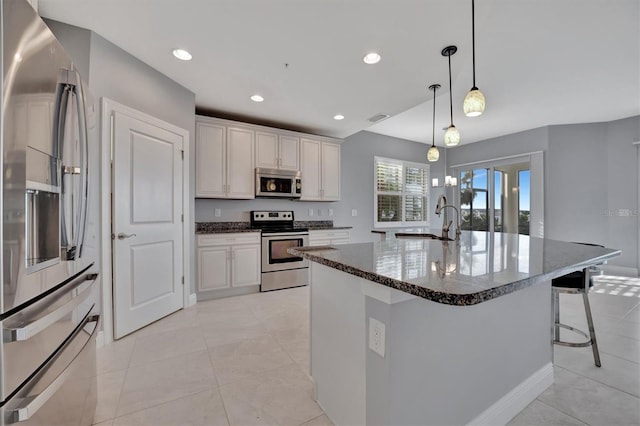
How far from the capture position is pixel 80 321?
1.17 metres

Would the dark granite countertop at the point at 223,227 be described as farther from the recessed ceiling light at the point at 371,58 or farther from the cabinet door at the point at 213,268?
the recessed ceiling light at the point at 371,58

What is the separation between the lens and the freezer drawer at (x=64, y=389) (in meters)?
0.80

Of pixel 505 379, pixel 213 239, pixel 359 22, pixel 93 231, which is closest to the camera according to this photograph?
pixel 93 231

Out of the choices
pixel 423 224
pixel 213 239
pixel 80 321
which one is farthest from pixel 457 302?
pixel 423 224

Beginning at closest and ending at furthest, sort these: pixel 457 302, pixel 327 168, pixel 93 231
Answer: pixel 457 302
pixel 93 231
pixel 327 168

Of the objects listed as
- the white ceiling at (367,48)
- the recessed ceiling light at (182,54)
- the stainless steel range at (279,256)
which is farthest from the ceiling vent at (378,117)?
the recessed ceiling light at (182,54)

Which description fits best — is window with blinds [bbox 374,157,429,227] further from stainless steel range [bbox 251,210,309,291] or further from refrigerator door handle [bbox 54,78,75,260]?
refrigerator door handle [bbox 54,78,75,260]

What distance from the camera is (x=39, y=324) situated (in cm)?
84

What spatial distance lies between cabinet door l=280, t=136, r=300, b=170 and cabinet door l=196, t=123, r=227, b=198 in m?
0.86

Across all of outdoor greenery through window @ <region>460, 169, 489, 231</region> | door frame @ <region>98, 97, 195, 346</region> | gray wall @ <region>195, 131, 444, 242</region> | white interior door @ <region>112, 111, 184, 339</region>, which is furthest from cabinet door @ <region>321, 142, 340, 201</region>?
outdoor greenery through window @ <region>460, 169, 489, 231</region>

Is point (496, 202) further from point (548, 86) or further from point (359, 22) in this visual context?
point (359, 22)

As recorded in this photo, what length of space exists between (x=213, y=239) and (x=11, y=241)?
2838mm

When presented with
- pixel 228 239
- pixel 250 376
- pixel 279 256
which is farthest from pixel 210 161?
pixel 250 376

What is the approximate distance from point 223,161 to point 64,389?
304 cm
